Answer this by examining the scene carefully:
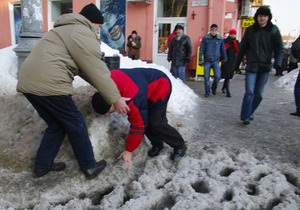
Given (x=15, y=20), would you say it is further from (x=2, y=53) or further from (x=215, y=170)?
(x=215, y=170)

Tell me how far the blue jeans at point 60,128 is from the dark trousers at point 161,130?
690mm

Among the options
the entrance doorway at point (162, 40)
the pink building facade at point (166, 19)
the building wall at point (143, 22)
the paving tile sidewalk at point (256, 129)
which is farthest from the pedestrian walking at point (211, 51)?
the building wall at point (143, 22)

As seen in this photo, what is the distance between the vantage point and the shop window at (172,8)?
38.8 ft

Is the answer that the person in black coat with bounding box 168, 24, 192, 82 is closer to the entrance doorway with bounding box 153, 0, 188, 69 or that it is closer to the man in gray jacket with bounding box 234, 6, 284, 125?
the man in gray jacket with bounding box 234, 6, 284, 125

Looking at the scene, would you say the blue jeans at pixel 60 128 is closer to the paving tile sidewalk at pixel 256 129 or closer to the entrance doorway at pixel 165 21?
the paving tile sidewalk at pixel 256 129

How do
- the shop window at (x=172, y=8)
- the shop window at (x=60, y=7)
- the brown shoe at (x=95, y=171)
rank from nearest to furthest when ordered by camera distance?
the brown shoe at (x=95, y=171), the shop window at (x=172, y=8), the shop window at (x=60, y=7)

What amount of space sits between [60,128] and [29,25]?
304 cm

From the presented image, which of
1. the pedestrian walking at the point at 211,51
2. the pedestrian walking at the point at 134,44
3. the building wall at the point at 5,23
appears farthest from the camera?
the building wall at the point at 5,23

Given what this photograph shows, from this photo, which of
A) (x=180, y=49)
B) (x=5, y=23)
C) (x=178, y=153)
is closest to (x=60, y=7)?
(x=5, y=23)

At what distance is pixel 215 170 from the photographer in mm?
2924

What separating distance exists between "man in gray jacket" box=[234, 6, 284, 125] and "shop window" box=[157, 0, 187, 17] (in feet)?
26.0

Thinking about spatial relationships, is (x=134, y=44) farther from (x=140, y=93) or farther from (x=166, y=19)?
(x=140, y=93)

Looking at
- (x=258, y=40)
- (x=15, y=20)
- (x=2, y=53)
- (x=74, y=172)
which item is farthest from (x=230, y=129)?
(x=15, y=20)

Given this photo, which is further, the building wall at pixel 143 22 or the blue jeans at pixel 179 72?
the building wall at pixel 143 22
